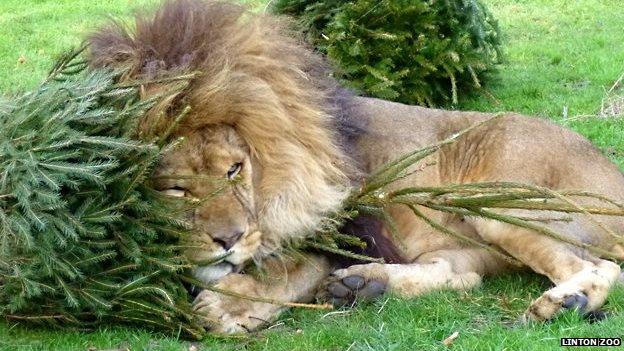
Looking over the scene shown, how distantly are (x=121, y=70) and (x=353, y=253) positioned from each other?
1212 mm

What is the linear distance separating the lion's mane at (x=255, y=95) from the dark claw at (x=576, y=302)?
101 centimetres

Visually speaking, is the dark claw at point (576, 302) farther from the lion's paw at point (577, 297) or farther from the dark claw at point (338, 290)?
the dark claw at point (338, 290)

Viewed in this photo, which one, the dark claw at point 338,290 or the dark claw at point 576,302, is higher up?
the dark claw at point 576,302

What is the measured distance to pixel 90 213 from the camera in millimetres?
3324

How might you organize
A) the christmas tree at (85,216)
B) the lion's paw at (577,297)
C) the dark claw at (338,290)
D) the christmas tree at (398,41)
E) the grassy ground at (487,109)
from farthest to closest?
the christmas tree at (398,41)
the dark claw at (338,290)
the lion's paw at (577,297)
the grassy ground at (487,109)
the christmas tree at (85,216)

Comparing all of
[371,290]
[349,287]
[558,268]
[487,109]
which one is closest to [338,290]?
[349,287]

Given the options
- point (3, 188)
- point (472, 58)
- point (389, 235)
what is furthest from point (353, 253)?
point (472, 58)

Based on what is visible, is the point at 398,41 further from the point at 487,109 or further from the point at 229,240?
the point at 229,240

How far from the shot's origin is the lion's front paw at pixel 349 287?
3.96 meters

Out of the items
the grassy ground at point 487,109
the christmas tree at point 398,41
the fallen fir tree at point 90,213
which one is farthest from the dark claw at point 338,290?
the christmas tree at point 398,41

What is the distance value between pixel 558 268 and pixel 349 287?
938mm

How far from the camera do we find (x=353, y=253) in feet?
12.5

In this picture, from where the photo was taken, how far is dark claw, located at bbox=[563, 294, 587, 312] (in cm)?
366

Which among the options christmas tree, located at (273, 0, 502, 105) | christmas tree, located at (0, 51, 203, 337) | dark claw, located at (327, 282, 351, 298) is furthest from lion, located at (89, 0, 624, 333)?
christmas tree, located at (273, 0, 502, 105)
